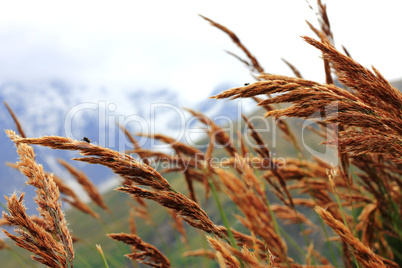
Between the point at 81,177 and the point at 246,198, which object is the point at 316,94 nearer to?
the point at 246,198

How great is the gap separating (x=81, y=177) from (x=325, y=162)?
2.45 metres

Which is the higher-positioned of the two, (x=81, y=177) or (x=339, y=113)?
(x=339, y=113)

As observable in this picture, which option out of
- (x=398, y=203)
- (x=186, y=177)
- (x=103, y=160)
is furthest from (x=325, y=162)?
(x=103, y=160)

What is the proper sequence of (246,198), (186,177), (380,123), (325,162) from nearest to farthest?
(380,123)
(246,198)
(186,177)
(325,162)

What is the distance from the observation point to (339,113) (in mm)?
1250

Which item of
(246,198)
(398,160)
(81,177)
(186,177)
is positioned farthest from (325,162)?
(81,177)

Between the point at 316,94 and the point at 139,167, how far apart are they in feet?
2.28

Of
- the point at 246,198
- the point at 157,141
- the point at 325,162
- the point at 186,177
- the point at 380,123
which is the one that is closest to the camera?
the point at 380,123

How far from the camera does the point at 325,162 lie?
131 inches

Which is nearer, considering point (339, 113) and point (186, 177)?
point (339, 113)

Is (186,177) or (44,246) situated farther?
(186,177)

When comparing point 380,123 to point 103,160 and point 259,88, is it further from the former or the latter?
point 103,160

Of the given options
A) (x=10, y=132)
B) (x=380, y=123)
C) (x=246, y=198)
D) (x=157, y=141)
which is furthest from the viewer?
(x=157, y=141)

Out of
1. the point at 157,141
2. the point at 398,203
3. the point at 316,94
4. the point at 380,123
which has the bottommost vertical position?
the point at 398,203
